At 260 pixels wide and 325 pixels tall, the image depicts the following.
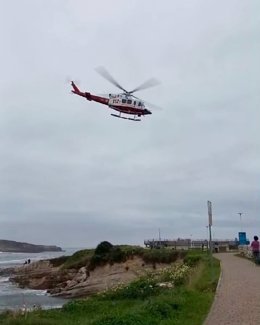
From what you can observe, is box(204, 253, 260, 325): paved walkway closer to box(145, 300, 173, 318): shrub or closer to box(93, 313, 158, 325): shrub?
box(145, 300, 173, 318): shrub

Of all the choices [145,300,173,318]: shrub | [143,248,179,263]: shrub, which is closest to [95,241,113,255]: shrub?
[143,248,179,263]: shrub

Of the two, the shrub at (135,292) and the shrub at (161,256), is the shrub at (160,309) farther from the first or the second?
the shrub at (161,256)

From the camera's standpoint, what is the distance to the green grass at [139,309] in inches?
521

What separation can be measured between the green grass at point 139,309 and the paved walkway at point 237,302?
1.01 feet

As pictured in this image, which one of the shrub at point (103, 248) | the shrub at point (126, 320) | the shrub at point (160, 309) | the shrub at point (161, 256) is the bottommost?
the shrub at point (126, 320)

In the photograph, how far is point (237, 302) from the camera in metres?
15.9

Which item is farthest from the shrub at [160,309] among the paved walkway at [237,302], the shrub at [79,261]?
the shrub at [79,261]

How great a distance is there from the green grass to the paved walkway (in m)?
0.31

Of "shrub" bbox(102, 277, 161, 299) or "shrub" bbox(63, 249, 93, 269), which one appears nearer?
"shrub" bbox(102, 277, 161, 299)

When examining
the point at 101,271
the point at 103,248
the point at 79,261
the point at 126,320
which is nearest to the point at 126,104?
the point at 126,320

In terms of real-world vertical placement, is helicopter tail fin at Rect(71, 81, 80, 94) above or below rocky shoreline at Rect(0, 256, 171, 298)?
above

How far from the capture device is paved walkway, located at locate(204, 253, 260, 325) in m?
13.0

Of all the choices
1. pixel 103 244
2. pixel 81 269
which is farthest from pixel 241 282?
pixel 103 244

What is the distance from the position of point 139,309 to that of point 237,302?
10.2ft
